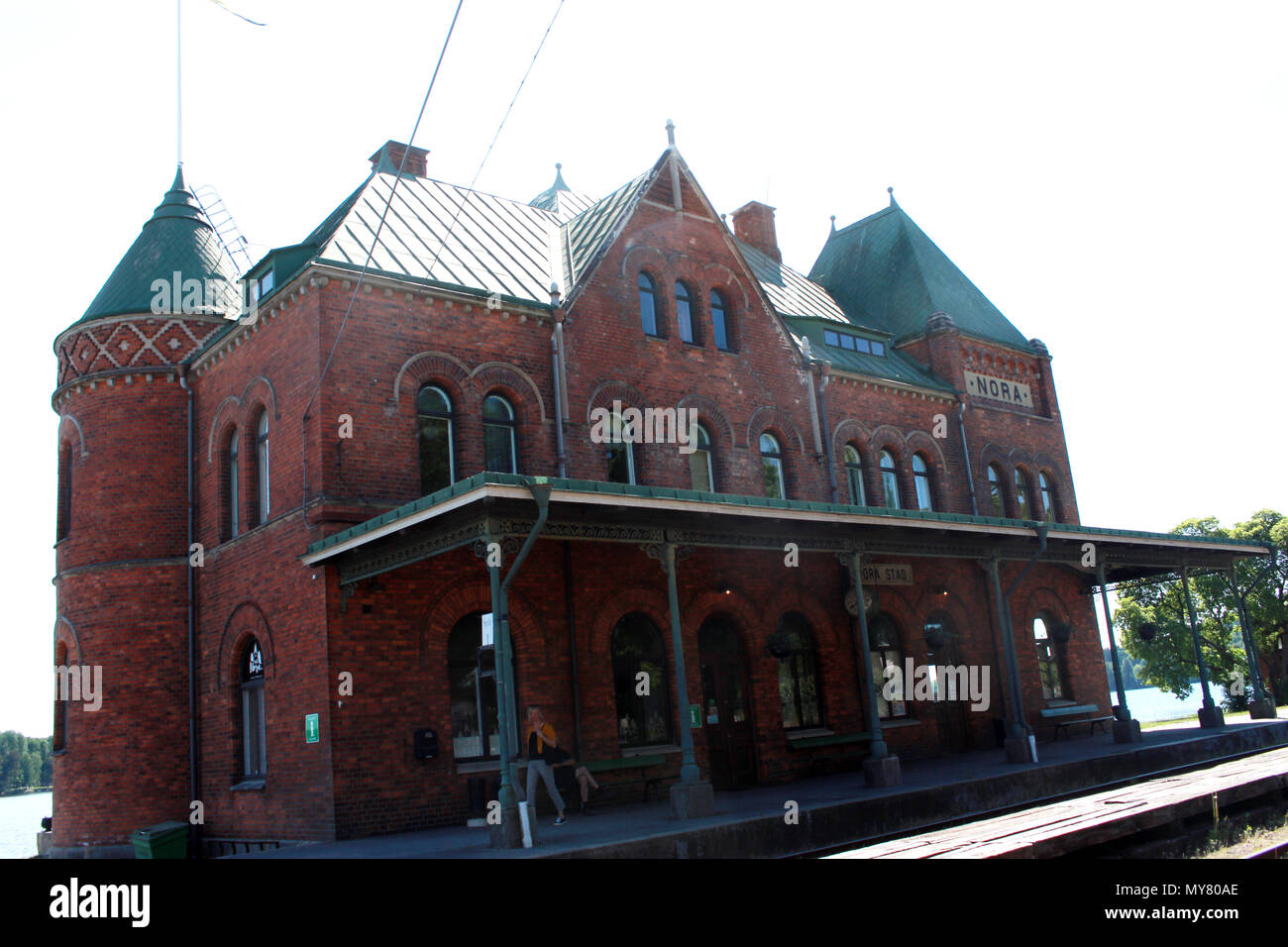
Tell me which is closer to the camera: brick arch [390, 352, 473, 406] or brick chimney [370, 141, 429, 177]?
brick arch [390, 352, 473, 406]

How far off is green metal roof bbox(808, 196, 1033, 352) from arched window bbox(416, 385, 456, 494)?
13986 mm

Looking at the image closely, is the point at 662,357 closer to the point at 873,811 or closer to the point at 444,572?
the point at 444,572

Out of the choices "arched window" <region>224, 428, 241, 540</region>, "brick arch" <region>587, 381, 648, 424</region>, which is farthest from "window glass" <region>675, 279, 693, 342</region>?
"arched window" <region>224, 428, 241, 540</region>

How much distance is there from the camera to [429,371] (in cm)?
1602

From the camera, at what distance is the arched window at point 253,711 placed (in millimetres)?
16156

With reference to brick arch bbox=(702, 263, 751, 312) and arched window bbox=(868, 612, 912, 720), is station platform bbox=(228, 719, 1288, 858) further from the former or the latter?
brick arch bbox=(702, 263, 751, 312)

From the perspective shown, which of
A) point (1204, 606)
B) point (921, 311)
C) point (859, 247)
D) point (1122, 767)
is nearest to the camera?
point (1122, 767)

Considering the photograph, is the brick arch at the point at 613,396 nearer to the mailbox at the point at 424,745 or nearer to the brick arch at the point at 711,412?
the brick arch at the point at 711,412

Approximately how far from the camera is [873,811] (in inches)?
516

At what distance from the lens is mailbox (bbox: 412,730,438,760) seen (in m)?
14.1

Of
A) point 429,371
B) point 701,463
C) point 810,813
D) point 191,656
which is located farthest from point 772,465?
point 191,656

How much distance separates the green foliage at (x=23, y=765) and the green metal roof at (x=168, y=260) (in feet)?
294

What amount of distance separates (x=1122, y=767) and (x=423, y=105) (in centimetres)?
1440
